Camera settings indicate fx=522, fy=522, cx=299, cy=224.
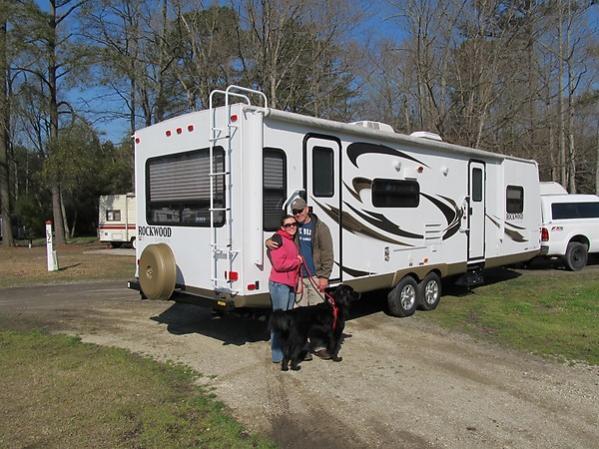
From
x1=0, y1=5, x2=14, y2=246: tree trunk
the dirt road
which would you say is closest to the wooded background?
x1=0, y1=5, x2=14, y2=246: tree trunk

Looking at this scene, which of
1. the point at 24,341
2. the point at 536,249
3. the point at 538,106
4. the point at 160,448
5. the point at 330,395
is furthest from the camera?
the point at 538,106

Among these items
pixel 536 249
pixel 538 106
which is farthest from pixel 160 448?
pixel 538 106

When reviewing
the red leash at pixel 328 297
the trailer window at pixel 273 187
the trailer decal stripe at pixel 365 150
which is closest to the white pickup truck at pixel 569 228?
the trailer decal stripe at pixel 365 150

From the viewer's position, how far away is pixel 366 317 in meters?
7.95

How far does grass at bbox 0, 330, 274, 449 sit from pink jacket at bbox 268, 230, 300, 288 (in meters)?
1.33

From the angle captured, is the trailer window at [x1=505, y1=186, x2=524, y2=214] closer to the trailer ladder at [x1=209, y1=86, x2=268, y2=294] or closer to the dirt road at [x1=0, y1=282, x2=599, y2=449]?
the dirt road at [x1=0, y1=282, x2=599, y2=449]

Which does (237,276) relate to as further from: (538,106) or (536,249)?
(538,106)

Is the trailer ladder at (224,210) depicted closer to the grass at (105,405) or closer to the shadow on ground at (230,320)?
the shadow on ground at (230,320)

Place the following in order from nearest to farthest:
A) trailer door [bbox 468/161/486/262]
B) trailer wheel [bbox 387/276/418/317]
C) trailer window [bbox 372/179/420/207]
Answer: trailer window [bbox 372/179/420/207] → trailer wheel [bbox 387/276/418/317] → trailer door [bbox 468/161/486/262]

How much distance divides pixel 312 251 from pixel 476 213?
479cm

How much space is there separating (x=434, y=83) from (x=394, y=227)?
1062cm

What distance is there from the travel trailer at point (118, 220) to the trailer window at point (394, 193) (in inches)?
716

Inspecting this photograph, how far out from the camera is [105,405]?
4344 mm

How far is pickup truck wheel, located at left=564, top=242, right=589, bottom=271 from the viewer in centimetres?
1330
